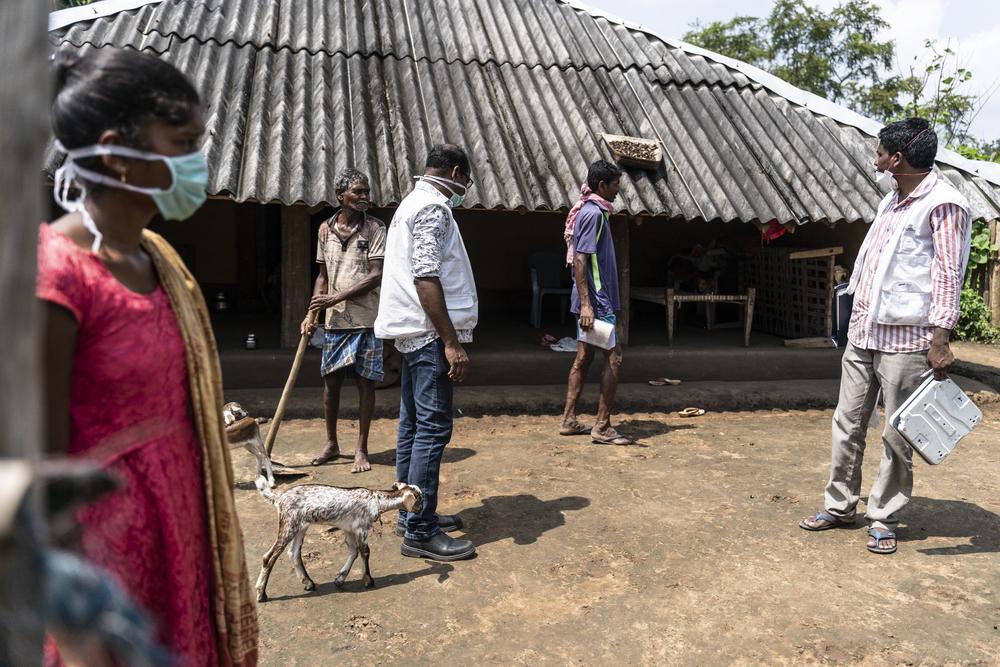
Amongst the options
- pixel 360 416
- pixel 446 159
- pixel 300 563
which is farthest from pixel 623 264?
pixel 300 563

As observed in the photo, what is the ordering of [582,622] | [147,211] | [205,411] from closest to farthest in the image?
[147,211], [205,411], [582,622]

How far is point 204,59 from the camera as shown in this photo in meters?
7.63

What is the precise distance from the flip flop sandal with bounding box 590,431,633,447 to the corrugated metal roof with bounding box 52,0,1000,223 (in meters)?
2.11

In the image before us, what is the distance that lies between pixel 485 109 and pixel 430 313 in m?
4.82

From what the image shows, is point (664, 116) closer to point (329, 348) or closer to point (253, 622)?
point (329, 348)

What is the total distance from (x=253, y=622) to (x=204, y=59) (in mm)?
7105

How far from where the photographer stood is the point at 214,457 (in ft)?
5.57

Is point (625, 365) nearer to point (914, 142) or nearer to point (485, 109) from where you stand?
point (485, 109)

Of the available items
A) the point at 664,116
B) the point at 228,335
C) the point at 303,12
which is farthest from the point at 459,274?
the point at 303,12

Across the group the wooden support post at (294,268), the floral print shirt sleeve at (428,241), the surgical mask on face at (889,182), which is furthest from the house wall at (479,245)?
the floral print shirt sleeve at (428,241)

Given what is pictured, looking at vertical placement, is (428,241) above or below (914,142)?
below

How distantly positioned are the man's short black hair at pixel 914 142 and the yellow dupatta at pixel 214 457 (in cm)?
345

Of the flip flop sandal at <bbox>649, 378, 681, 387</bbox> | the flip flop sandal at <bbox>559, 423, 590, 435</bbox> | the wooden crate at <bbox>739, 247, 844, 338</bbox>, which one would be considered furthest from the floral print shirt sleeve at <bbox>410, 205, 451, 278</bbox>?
the wooden crate at <bbox>739, 247, 844, 338</bbox>

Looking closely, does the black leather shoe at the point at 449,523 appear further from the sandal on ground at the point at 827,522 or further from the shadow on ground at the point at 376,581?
the sandal on ground at the point at 827,522
